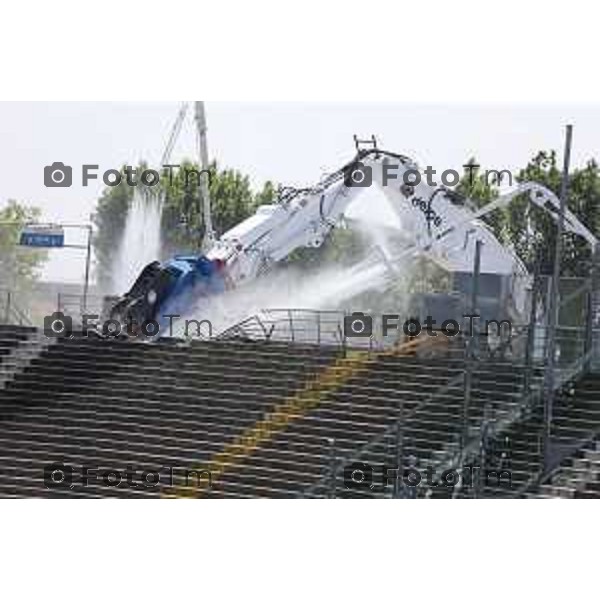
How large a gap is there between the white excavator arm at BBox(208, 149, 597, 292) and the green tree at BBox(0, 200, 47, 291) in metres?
2.44

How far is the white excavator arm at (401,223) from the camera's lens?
22.6 m

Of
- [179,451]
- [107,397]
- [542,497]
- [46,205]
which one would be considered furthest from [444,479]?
[46,205]

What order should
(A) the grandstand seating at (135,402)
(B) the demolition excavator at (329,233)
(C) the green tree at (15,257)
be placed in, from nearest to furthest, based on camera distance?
(A) the grandstand seating at (135,402) < (B) the demolition excavator at (329,233) < (C) the green tree at (15,257)

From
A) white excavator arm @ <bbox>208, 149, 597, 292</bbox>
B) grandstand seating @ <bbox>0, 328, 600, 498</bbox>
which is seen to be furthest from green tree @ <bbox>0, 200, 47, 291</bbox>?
white excavator arm @ <bbox>208, 149, 597, 292</bbox>

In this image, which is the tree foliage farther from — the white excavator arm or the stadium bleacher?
the stadium bleacher

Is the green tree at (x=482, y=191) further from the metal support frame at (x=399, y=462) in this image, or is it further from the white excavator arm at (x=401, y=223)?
the metal support frame at (x=399, y=462)

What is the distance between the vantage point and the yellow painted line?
65.4 feet

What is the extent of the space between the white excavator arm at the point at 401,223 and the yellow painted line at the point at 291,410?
1.63m

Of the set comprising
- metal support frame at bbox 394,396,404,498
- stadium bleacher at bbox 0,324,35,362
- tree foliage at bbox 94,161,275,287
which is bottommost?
metal support frame at bbox 394,396,404,498

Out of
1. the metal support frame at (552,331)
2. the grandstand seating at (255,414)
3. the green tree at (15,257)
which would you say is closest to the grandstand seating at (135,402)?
the grandstand seating at (255,414)

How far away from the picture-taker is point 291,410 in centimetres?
2078

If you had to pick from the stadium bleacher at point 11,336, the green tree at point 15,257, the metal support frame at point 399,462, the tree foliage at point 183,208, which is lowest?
the metal support frame at point 399,462

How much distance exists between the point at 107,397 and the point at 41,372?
1.23m

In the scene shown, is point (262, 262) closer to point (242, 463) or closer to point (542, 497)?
point (242, 463)
